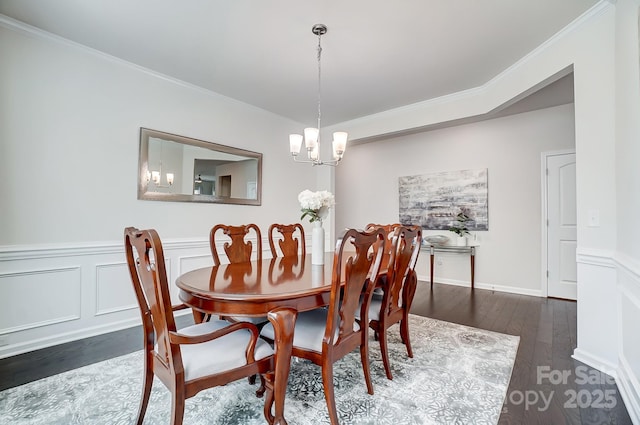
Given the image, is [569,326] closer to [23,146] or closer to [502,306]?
[502,306]

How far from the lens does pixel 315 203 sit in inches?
84.4

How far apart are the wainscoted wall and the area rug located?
28.6 inches

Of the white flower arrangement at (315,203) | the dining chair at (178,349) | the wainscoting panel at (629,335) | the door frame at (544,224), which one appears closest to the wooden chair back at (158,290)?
the dining chair at (178,349)

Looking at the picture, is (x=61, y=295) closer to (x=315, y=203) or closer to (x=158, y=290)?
(x=158, y=290)

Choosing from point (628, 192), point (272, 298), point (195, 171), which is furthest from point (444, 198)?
point (272, 298)

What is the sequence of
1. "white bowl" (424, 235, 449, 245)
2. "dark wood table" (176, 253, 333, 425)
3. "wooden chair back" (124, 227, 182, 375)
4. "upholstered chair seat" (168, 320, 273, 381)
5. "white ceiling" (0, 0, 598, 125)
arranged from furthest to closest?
"white bowl" (424, 235, 449, 245)
"white ceiling" (0, 0, 598, 125)
"dark wood table" (176, 253, 333, 425)
"upholstered chair seat" (168, 320, 273, 381)
"wooden chair back" (124, 227, 182, 375)

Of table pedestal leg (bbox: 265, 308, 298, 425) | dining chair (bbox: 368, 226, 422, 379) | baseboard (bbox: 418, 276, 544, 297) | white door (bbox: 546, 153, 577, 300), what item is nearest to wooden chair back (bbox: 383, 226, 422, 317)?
dining chair (bbox: 368, 226, 422, 379)

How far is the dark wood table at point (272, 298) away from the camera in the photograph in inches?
54.2

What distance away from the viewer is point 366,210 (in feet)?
19.4

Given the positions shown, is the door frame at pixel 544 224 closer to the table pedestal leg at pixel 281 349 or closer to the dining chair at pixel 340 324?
the dining chair at pixel 340 324

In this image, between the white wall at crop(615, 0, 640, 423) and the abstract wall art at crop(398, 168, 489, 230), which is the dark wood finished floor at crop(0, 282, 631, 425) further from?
the abstract wall art at crop(398, 168, 489, 230)

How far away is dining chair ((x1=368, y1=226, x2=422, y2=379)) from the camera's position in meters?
1.94

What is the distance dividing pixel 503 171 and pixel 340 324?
13.4ft

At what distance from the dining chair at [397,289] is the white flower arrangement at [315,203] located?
0.54 meters
